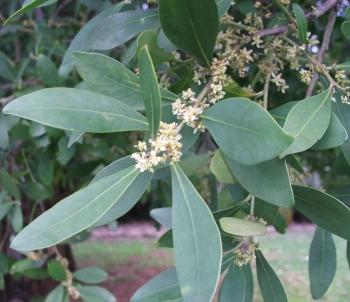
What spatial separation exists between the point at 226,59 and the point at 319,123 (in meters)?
0.26

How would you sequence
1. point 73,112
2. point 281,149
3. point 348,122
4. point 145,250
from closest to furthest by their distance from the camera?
1. point 281,149
2. point 73,112
3. point 348,122
4. point 145,250

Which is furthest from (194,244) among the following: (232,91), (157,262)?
(157,262)

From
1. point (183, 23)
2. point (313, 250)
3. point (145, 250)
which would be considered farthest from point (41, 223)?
point (145, 250)

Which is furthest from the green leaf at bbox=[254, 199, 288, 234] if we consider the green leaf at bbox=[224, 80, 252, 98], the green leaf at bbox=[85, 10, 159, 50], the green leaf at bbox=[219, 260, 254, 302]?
the green leaf at bbox=[85, 10, 159, 50]

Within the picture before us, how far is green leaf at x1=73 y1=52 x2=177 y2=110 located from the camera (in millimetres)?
945

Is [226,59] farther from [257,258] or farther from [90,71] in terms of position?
[257,258]

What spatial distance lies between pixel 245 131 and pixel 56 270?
5.10 feet

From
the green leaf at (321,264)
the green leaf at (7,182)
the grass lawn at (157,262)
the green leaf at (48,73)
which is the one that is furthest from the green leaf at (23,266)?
the grass lawn at (157,262)

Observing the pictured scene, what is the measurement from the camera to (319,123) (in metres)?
0.87

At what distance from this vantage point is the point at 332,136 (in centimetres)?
88

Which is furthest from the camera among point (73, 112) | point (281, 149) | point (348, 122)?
point (348, 122)

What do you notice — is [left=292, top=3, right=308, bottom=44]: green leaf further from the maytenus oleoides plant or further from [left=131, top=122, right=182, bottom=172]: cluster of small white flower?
[left=131, top=122, right=182, bottom=172]: cluster of small white flower

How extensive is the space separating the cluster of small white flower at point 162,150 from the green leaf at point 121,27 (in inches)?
19.5

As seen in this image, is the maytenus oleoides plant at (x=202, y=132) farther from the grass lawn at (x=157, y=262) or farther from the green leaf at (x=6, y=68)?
the grass lawn at (x=157, y=262)
